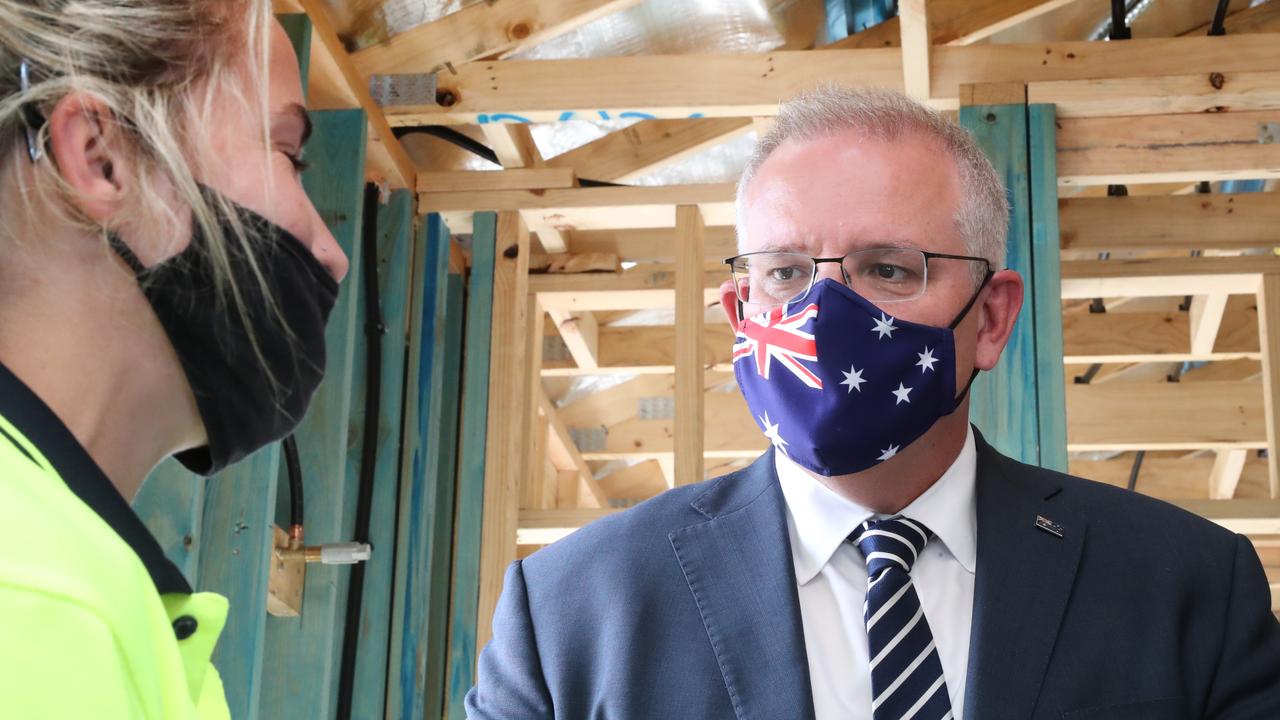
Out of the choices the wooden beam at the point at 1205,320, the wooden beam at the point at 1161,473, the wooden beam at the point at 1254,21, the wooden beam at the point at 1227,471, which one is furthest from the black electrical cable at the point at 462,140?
the wooden beam at the point at 1161,473

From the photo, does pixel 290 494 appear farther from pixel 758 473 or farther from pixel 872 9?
pixel 872 9

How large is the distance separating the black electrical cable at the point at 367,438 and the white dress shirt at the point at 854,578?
2005 mm

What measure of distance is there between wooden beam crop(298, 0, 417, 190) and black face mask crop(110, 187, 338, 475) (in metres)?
2.05

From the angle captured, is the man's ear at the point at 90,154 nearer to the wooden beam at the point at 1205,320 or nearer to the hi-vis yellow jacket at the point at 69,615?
the hi-vis yellow jacket at the point at 69,615

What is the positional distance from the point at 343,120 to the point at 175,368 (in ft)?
8.19

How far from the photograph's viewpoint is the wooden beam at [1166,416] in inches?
233

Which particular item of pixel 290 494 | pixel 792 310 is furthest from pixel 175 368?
pixel 290 494

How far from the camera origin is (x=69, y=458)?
1083 millimetres

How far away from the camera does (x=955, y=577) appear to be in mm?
1895

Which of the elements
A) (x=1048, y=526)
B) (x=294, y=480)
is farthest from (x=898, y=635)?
(x=294, y=480)

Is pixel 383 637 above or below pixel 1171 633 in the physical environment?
below

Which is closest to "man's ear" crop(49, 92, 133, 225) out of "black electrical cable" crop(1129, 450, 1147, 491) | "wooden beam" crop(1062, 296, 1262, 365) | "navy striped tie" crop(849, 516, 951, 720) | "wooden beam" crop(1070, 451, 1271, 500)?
"navy striped tie" crop(849, 516, 951, 720)

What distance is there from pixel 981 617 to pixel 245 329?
94 cm

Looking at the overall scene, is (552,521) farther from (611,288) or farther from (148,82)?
(148,82)
